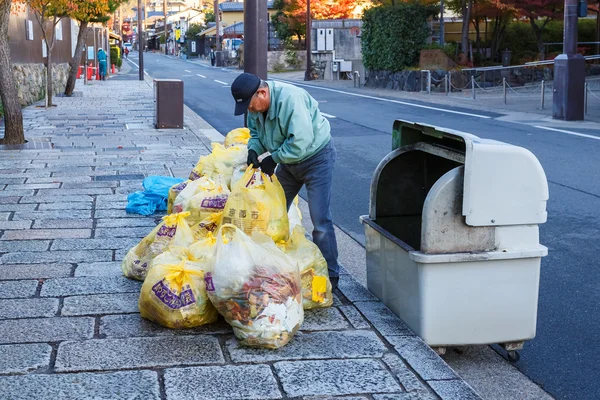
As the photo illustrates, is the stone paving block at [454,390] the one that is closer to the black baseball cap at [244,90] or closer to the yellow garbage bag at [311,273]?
the yellow garbage bag at [311,273]

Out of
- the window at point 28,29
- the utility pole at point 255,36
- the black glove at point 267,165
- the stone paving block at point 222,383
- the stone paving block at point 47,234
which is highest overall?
the window at point 28,29

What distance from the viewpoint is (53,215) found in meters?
8.18

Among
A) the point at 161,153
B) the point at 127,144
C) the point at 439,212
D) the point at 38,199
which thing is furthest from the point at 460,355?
the point at 127,144

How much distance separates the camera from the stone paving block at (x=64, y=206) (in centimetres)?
856

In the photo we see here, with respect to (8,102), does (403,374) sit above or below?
below

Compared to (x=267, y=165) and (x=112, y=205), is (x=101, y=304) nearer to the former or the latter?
(x=267, y=165)

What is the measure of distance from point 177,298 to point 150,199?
12.7 ft

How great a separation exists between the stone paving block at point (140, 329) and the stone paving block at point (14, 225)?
2.99 metres

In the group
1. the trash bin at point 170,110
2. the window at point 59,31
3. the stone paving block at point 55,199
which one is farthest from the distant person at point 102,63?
the stone paving block at point 55,199

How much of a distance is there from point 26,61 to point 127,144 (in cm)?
1142

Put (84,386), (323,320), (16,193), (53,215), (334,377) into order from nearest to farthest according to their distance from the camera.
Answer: (84,386) < (334,377) < (323,320) < (53,215) < (16,193)

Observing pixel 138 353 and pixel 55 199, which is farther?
pixel 55 199


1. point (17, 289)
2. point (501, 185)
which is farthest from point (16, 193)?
point (501, 185)

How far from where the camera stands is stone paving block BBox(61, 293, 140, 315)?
511cm
